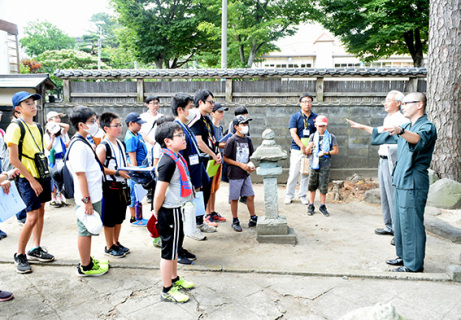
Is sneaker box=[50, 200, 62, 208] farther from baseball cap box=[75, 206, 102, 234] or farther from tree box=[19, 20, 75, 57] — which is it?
tree box=[19, 20, 75, 57]

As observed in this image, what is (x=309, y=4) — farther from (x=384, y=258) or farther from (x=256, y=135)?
(x=384, y=258)

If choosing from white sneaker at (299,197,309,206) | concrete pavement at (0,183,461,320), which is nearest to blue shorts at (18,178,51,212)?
concrete pavement at (0,183,461,320)

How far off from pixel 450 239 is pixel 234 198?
3.19m

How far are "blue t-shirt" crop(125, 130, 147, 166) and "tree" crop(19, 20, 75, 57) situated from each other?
3620cm

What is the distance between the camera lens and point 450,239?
4953mm

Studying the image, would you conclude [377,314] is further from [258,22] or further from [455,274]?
[258,22]

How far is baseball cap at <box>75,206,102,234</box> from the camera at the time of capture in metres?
3.39

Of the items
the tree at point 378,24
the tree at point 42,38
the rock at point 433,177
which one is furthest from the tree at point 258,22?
the tree at point 42,38

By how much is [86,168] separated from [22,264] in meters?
1.41

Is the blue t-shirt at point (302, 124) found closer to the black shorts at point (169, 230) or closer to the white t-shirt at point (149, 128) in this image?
the white t-shirt at point (149, 128)

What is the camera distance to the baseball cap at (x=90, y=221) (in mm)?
3395

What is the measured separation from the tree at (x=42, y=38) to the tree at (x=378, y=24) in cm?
A: 3069

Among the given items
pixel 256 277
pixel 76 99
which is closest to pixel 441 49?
pixel 256 277

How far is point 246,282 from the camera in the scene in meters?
3.55
